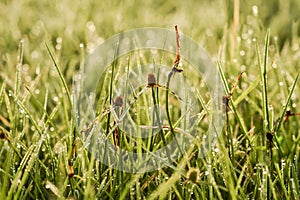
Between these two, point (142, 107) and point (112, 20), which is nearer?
point (142, 107)

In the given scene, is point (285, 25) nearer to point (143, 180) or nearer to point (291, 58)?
point (291, 58)

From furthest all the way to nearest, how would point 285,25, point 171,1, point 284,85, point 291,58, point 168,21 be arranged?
point 171,1 < point 285,25 < point 168,21 < point 291,58 < point 284,85

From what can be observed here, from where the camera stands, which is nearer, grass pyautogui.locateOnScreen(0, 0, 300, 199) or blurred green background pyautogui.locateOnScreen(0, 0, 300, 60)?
grass pyautogui.locateOnScreen(0, 0, 300, 199)

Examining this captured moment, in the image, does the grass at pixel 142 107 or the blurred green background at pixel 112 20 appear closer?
the grass at pixel 142 107

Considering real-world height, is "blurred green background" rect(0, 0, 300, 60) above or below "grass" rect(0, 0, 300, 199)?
above

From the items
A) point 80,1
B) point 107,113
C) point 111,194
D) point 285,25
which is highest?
point 80,1

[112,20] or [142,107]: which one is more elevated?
[112,20]

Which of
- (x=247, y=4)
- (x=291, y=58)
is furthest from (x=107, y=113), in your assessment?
(x=247, y=4)

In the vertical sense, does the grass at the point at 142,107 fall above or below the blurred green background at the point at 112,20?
below
